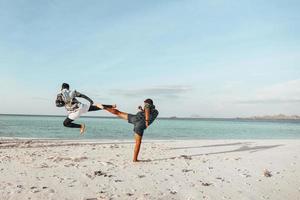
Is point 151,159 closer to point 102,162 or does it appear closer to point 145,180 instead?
point 102,162

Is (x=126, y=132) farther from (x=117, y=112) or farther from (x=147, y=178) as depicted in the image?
(x=147, y=178)

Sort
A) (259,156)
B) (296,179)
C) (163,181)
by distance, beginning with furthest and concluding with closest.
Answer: (259,156)
(296,179)
(163,181)

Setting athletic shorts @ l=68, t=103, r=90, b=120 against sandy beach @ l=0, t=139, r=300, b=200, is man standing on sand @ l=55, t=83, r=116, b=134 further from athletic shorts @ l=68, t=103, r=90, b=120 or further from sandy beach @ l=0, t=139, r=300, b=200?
sandy beach @ l=0, t=139, r=300, b=200

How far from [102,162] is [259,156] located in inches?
274

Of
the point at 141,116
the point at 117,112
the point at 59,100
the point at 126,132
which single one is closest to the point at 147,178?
the point at 141,116

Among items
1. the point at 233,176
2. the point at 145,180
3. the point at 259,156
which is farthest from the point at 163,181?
the point at 259,156

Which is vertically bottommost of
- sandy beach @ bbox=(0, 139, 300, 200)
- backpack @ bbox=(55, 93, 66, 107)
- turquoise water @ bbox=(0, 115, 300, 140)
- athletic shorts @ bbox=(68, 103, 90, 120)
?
sandy beach @ bbox=(0, 139, 300, 200)

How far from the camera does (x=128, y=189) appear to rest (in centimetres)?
877

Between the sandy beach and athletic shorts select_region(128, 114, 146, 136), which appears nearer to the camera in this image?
the sandy beach

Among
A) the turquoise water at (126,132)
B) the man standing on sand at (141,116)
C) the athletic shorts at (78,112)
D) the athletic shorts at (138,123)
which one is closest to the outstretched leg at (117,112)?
the man standing on sand at (141,116)

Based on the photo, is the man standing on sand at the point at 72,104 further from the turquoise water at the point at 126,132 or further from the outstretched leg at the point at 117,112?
the turquoise water at the point at 126,132

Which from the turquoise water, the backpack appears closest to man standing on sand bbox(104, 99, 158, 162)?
the backpack

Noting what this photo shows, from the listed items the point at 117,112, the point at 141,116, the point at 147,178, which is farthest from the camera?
the point at 117,112

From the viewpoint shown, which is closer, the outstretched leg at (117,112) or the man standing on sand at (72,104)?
the man standing on sand at (72,104)
